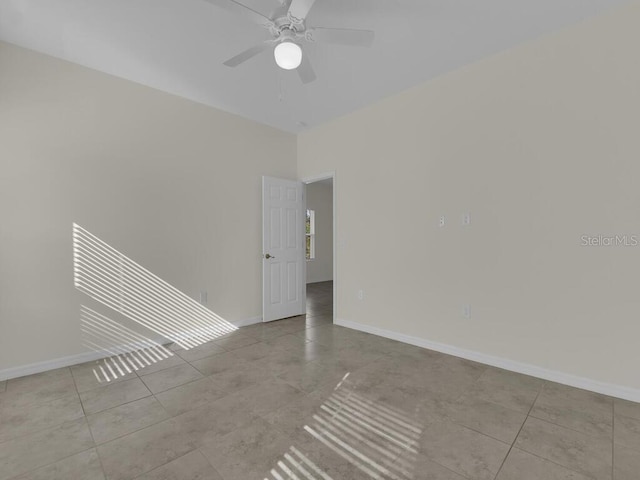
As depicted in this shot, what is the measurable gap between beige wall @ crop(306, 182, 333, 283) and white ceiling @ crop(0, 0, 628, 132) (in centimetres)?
510

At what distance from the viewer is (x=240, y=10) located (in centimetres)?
187

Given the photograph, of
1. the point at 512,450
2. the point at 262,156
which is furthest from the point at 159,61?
the point at 512,450

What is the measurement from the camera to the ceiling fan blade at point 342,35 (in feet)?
6.59

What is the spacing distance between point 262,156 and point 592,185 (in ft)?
12.4

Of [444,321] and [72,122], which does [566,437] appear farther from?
[72,122]

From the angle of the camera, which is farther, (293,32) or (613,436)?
(293,32)

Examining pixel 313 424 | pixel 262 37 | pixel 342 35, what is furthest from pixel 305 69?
pixel 313 424

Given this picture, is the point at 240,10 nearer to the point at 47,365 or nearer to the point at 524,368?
the point at 47,365

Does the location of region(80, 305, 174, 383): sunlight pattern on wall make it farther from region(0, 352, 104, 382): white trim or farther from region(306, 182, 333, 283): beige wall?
region(306, 182, 333, 283): beige wall

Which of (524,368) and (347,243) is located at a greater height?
(347,243)

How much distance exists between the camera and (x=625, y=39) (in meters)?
2.29

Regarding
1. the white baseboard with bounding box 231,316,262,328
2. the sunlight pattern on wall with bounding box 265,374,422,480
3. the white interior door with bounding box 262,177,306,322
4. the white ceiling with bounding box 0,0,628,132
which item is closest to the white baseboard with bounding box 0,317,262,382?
the white baseboard with bounding box 231,316,262,328

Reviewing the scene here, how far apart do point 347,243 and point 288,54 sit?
2611 millimetres

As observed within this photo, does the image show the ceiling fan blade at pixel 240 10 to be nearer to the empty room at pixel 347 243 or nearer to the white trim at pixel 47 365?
the empty room at pixel 347 243
